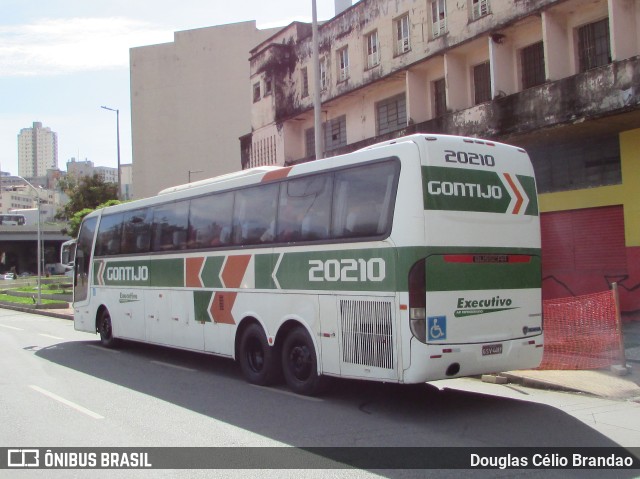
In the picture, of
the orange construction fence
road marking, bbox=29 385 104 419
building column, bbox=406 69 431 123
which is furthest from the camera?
building column, bbox=406 69 431 123

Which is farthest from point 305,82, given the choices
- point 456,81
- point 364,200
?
point 364,200

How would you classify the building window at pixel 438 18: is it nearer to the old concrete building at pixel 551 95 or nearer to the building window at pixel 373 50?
the old concrete building at pixel 551 95

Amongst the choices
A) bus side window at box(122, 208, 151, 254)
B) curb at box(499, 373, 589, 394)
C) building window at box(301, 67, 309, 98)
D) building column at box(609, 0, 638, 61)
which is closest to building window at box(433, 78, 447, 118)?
building column at box(609, 0, 638, 61)

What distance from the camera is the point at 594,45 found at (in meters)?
16.2

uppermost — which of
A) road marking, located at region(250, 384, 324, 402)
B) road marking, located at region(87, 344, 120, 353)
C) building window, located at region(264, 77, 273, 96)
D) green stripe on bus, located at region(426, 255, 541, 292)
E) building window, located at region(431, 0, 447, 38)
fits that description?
building window, located at region(264, 77, 273, 96)

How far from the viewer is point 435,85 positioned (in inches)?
880

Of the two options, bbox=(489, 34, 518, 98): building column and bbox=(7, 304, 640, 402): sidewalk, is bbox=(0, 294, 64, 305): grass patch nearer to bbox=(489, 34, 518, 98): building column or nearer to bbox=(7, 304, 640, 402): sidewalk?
bbox=(489, 34, 518, 98): building column

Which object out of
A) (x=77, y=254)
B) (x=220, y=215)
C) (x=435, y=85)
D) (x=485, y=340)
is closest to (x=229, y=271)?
(x=220, y=215)


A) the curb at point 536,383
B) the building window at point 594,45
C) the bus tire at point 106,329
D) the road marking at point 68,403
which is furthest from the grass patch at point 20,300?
the curb at point 536,383

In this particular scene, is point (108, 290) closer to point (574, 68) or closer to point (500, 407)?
point (500, 407)

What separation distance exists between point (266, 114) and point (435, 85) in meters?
11.5

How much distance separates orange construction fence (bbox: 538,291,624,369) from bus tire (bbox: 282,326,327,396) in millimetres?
4035

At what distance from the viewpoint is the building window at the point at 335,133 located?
90.5ft

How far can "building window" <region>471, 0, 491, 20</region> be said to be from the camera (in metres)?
18.9
